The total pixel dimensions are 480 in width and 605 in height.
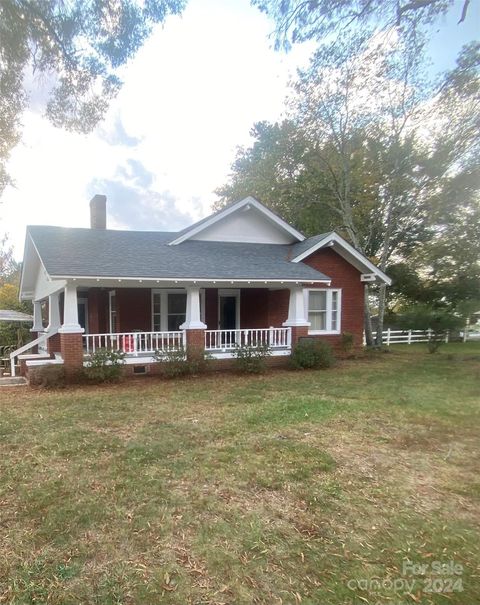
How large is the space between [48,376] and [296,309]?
7826mm

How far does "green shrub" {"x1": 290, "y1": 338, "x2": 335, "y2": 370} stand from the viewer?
39.4 ft

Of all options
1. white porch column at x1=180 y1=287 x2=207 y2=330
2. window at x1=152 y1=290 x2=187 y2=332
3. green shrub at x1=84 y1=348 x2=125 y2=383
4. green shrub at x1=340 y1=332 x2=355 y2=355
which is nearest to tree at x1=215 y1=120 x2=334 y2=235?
green shrub at x1=340 y1=332 x2=355 y2=355

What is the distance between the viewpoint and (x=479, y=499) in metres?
3.86

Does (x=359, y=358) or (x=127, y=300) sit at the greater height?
(x=127, y=300)

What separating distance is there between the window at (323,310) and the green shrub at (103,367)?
7588 millimetres

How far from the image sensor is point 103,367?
9.74 metres

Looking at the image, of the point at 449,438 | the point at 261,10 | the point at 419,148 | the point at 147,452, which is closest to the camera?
the point at 147,452

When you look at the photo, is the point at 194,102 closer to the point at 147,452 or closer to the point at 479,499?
the point at 147,452

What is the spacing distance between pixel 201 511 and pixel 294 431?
2.64m

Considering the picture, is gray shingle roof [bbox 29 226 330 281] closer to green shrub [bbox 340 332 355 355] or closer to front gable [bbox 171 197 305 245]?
front gable [bbox 171 197 305 245]

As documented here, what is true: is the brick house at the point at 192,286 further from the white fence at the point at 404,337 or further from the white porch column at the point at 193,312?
the white fence at the point at 404,337

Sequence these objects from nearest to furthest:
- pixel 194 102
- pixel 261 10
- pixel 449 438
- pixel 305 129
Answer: pixel 449 438 < pixel 261 10 < pixel 194 102 < pixel 305 129

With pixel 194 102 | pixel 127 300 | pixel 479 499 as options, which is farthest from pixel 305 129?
pixel 479 499

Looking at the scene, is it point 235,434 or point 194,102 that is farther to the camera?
point 194,102
